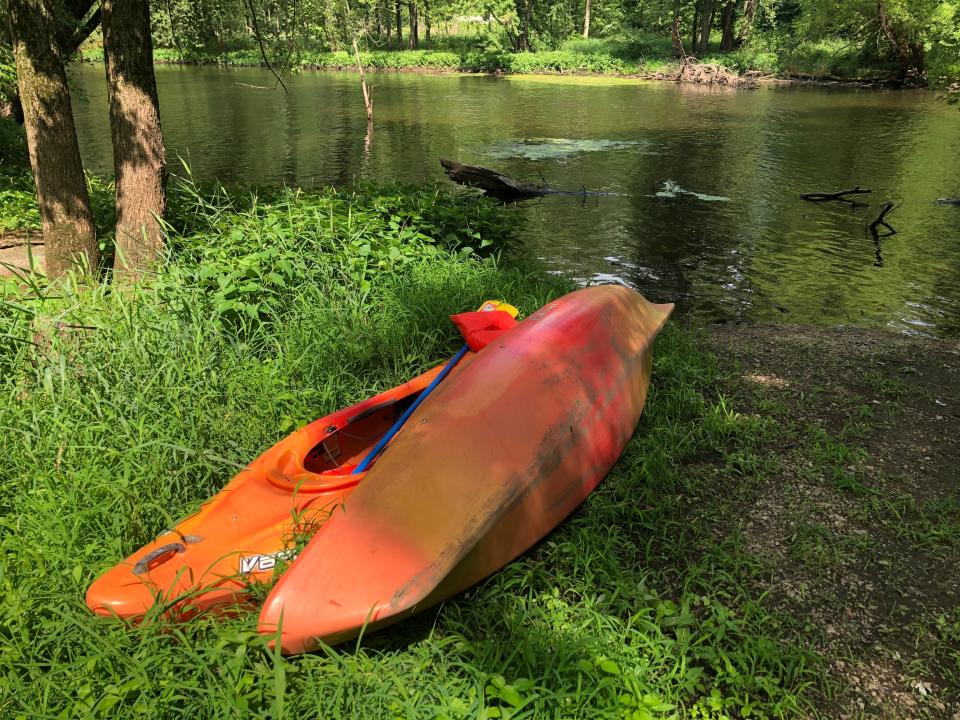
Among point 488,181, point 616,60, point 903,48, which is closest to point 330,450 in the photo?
point 488,181

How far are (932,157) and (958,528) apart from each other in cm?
1345

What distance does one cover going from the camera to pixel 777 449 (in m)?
3.21

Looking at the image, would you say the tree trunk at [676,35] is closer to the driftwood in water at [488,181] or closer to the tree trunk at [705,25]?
the tree trunk at [705,25]

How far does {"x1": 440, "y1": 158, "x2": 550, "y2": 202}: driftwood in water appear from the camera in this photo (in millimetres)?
8867

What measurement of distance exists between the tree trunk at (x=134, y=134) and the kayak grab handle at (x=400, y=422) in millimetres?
2064

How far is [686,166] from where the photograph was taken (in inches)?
500

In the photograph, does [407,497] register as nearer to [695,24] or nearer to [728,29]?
[728,29]

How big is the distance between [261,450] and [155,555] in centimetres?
82

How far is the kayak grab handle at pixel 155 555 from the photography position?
205 cm

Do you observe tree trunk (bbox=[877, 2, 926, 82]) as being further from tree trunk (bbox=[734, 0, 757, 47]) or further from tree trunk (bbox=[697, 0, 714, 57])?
tree trunk (bbox=[697, 0, 714, 57])

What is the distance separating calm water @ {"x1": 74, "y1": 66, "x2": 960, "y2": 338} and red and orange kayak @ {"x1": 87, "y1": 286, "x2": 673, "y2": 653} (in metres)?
3.66

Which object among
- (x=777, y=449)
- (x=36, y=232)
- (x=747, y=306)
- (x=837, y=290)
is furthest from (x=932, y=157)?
(x=36, y=232)

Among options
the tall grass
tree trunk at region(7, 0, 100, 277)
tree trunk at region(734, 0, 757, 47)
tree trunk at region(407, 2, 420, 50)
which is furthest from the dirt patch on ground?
tree trunk at region(407, 2, 420, 50)

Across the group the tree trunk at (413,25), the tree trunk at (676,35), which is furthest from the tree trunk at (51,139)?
the tree trunk at (413,25)
